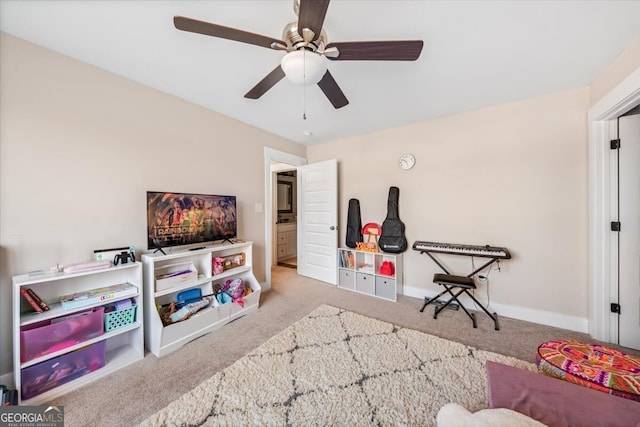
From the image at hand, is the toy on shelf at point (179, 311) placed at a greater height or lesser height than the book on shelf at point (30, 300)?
lesser

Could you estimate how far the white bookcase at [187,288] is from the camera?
6.31 feet

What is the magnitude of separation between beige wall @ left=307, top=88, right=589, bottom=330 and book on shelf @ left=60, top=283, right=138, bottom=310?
3.14 meters

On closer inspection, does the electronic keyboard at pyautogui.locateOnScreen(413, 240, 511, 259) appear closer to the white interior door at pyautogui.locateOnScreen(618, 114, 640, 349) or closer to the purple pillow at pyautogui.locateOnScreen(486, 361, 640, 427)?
the white interior door at pyautogui.locateOnScreen(618, 114, 640, 349)

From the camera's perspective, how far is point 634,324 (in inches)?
77.1

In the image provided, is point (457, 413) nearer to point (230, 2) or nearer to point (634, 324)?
point (230, 2)

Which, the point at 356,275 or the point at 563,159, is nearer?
the point at 563,159

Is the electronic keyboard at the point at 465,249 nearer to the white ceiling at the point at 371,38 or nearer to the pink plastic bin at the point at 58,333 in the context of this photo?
the white ceiling at the point at 371,38

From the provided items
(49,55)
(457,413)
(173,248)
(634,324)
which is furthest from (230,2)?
(634,324)

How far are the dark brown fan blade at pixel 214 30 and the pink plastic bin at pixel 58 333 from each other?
203 centimetres

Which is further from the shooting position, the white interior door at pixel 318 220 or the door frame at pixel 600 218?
the white interior door at pixel 318 220

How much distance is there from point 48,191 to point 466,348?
3.54 metres

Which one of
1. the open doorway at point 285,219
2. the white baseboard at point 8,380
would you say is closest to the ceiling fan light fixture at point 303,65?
the white baseboard at point 8,380

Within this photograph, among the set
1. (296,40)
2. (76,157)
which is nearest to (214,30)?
(296,40)

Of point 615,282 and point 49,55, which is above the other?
point 49,55
